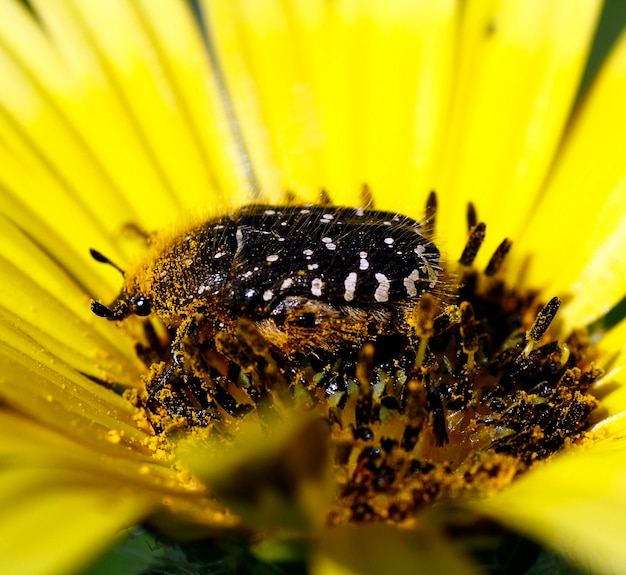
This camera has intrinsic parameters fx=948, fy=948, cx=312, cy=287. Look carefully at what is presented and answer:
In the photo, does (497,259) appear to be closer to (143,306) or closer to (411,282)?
(411,282)

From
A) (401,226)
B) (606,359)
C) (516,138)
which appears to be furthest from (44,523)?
(516,138)

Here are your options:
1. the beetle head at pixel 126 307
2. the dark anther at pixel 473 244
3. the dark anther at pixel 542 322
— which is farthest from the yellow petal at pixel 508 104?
the beetle head at pixel 126 307

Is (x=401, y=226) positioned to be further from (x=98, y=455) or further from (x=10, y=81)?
(x=10, y=81)

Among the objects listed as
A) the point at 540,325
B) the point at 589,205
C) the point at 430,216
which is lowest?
the point at 540,325

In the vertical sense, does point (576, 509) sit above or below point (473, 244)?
below

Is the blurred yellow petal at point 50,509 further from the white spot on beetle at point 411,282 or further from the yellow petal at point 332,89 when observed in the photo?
the yellow petal at point 332,89

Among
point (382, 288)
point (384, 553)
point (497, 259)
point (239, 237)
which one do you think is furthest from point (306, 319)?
point (497, 259)
